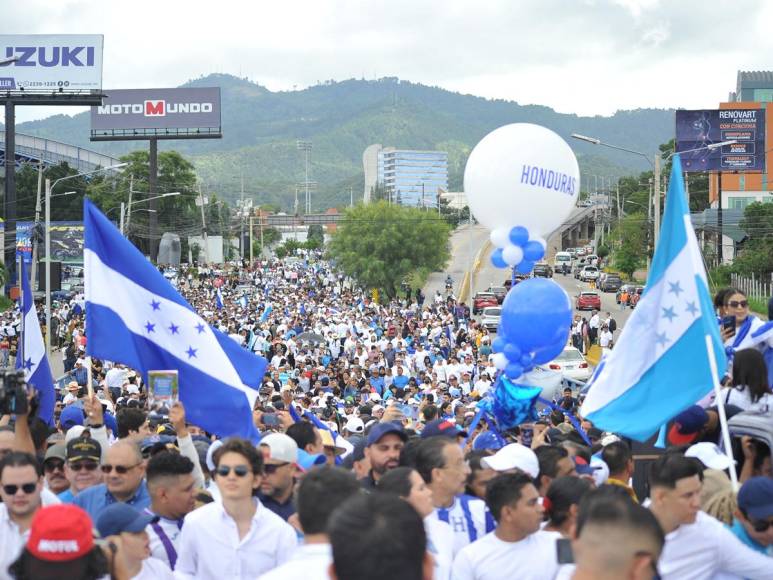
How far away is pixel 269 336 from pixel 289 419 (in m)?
20.7

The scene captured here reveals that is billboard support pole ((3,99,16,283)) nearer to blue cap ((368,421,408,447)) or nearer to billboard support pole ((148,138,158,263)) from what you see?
billboard support pole ((148,138,158,263))

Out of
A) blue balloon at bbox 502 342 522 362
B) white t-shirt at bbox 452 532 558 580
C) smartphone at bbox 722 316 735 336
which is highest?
smartphone at bbox 722 316 735 336

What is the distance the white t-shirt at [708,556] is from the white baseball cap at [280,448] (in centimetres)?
206

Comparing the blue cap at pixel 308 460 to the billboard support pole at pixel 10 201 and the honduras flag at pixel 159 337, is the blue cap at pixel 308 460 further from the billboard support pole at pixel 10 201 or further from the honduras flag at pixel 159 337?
the billboard support pole at pixel 10 201

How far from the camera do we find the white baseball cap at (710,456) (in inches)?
248

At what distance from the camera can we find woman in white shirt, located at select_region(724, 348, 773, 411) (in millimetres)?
7168

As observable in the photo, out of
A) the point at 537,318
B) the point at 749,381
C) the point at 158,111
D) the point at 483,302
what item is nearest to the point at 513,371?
the point at 537,318

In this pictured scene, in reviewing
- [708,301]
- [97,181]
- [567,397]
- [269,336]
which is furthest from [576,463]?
[97,181]

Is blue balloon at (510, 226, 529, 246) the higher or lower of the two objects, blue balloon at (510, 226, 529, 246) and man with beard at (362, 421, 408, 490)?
the higher

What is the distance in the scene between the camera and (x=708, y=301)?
672cm

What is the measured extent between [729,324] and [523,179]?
2.76m

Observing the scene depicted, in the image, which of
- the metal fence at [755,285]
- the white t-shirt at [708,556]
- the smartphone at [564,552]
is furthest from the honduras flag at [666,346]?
the metal fence at [755,285]

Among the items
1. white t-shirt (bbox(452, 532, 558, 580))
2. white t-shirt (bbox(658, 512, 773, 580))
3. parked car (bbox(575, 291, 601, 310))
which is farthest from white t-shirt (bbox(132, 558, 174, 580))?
parked car (bbox(575, 291, 601, 310))

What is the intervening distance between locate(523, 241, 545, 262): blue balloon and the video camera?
549 cm
